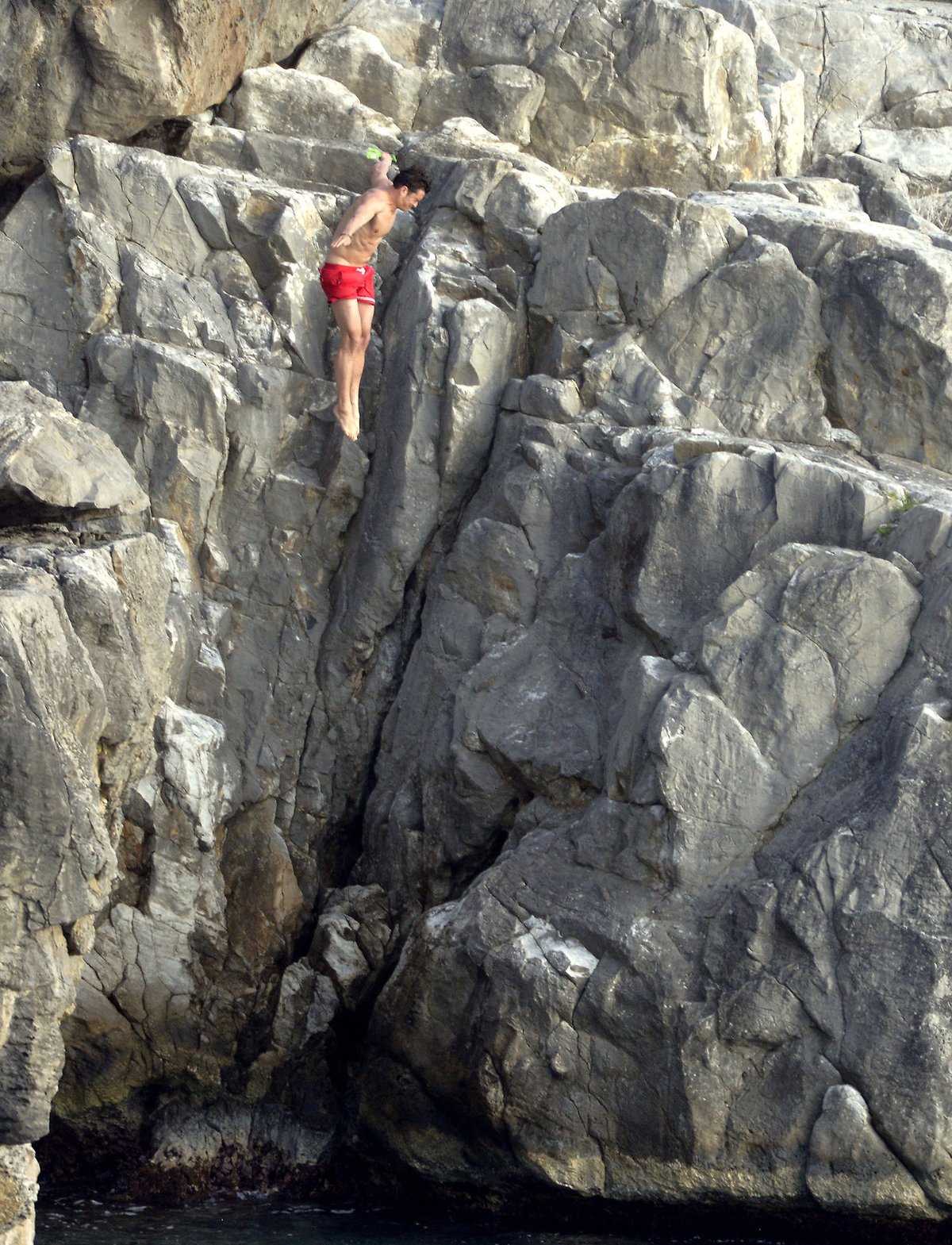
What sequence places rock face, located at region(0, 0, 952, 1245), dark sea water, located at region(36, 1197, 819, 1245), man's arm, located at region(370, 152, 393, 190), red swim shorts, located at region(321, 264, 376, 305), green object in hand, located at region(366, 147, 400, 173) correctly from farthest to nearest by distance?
green object in hand, located at region(366, 147, 400, 173) < man's arm, located at region(370, 152, 393, 190) < red swim shorts, located at region(321, 264, 376, 305) < dark sea water, located at region(36, 1197, 819, 1245) < rock face, located at region(0, 0, 952, 1245)

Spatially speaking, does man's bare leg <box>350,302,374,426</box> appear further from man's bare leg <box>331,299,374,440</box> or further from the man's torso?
the man's torso

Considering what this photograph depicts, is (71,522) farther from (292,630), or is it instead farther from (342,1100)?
(342,1100)

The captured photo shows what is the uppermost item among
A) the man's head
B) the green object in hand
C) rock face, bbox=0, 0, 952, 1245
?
the green object in hand

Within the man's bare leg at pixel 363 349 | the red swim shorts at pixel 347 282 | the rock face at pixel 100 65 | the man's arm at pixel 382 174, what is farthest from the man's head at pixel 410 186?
the rock face at pixel 100 65

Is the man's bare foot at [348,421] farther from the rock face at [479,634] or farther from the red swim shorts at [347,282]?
the red swim shorts at [347,282]

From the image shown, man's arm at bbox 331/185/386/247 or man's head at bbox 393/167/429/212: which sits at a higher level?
man's head at bbox 393/167/429/212

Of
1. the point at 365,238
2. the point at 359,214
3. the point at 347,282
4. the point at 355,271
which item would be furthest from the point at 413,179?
the point at 347,282

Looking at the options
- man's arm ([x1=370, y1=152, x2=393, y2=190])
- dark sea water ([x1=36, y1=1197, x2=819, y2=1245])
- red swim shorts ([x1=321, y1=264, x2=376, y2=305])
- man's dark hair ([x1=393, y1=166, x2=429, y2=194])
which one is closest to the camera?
dark sea water ([x1=36, y1=1197, x2=819, y2=1245])

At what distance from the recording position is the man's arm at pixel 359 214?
1469 centimetres

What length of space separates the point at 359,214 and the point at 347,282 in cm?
66

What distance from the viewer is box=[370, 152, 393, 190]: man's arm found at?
1496 centimetres

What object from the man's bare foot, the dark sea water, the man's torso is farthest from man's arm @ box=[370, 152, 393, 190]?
the dark sea water

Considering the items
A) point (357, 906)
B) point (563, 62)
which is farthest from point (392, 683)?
point (563, 62)

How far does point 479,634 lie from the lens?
556 inches
